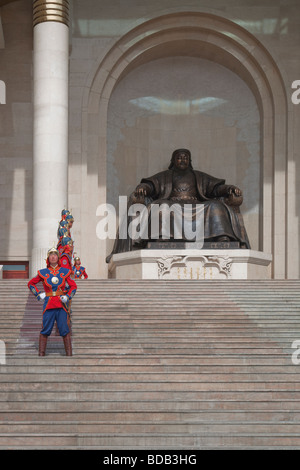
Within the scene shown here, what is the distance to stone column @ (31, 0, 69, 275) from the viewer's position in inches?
586

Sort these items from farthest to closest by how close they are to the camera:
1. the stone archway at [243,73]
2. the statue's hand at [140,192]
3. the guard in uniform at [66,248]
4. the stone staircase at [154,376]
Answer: the stone archway at [243,73] < the statue's hand at [140,192] < the guard in uniform at [66,248] < the stone staircase at [154,376]

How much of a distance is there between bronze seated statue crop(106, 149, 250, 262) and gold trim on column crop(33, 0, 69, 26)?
4.09 m

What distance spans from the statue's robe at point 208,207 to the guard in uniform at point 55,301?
7.52m

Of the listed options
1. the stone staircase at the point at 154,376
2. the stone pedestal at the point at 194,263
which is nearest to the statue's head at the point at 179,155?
Result: the stone pedestal at the point at 194,263

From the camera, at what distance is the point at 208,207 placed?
16969 millimetres

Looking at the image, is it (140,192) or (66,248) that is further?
(140,192)

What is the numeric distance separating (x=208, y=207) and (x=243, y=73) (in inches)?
147

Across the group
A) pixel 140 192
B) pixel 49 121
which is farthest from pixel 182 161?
pixel 49 121

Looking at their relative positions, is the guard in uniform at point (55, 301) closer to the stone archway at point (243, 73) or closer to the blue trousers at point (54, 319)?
the blue trousers at point (54, 319)

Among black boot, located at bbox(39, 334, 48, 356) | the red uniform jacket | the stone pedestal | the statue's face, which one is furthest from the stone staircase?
the statue's face

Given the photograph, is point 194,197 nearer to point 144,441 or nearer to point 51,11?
point 51,11

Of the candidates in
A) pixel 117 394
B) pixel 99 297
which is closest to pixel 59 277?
pixel 117 394

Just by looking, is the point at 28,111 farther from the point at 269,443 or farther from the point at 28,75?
the point at 269,443

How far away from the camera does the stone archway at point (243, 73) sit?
17672 mm
